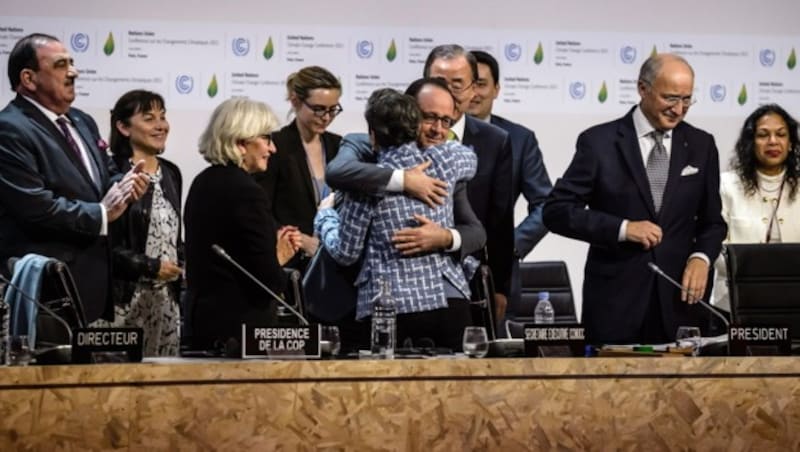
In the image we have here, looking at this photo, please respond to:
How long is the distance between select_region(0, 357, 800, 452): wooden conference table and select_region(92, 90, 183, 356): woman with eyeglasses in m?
1.58

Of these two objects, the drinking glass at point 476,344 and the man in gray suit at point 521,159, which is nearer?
the drinking glass at point 476,344

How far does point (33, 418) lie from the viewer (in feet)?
8.52

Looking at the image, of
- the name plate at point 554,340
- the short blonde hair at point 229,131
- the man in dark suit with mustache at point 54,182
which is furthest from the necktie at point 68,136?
the name plate at point 554,340

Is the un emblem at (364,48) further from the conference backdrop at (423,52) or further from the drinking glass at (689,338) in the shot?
the drinking glass at (689,338)

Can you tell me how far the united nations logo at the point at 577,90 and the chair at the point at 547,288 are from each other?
724 millimetres

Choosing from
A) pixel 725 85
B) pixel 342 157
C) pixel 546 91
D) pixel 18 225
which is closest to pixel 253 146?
pixel 342 157

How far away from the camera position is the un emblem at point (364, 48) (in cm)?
562

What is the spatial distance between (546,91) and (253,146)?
210cm

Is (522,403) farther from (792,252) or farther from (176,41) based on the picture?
(176,41)

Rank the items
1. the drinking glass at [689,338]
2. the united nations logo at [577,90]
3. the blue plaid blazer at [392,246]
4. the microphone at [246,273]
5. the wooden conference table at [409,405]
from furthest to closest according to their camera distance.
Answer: the united nations logo at [577,90]
the blue plaid blazer at [392,246]
the microphone at [246,273]
the drinking glass at [689,338]
the wooden conference table at [409,405]

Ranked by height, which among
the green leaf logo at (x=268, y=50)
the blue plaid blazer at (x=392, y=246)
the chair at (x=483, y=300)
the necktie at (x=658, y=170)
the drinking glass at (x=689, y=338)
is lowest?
the drinking glass at (x=689, y=338)

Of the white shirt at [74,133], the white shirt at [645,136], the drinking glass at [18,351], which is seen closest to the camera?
the drinking glass at [18,351]

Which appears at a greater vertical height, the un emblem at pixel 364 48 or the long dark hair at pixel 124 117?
the un emblem at pixel 364 48

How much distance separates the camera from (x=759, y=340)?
3119 millimetres
